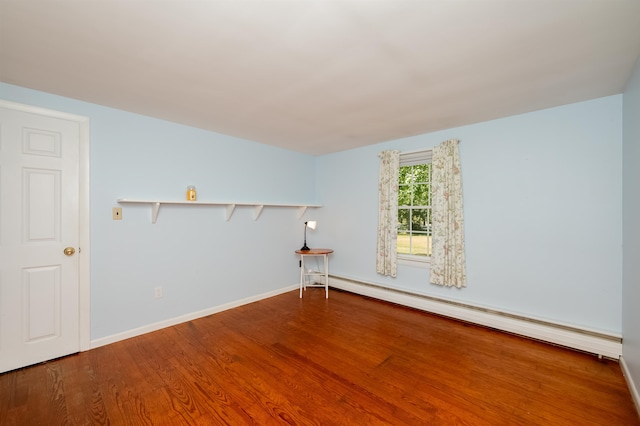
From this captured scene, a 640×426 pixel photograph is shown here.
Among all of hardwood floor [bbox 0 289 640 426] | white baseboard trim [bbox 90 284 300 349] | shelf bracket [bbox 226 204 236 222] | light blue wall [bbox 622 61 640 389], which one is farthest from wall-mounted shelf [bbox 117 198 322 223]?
light blue wall [bbox 622 61 640 389]

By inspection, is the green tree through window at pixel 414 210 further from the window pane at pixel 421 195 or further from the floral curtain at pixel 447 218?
the floral curtain at pixel 447 218

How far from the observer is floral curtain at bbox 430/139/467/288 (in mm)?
3195

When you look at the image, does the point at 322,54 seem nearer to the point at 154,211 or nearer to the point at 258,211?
the point at 154,211

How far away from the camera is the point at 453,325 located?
3.11 meters

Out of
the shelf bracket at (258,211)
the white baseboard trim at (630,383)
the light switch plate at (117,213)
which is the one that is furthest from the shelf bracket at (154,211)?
the white baseboard trim at (630,383)

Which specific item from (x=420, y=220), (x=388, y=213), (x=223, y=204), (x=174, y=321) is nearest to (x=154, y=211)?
(x=223, y=204)

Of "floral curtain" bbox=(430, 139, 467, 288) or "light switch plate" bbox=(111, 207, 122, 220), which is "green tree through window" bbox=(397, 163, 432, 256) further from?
"light switch plate" bbox=(111, 207, 122, 220)

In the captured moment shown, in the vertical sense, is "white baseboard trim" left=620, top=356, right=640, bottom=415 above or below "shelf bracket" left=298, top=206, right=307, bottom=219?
below

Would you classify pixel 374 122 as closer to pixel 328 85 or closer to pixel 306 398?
pixel 328 85

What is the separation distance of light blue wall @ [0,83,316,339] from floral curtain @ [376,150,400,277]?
1.55 m

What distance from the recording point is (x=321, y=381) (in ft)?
6.81

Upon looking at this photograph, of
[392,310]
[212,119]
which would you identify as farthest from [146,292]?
[392,310]

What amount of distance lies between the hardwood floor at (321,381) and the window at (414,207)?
1110mm

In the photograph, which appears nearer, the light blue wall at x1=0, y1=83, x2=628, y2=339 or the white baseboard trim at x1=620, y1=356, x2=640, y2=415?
the white baseboard trim at x1=620, y1=356, x2=640, y2=415
